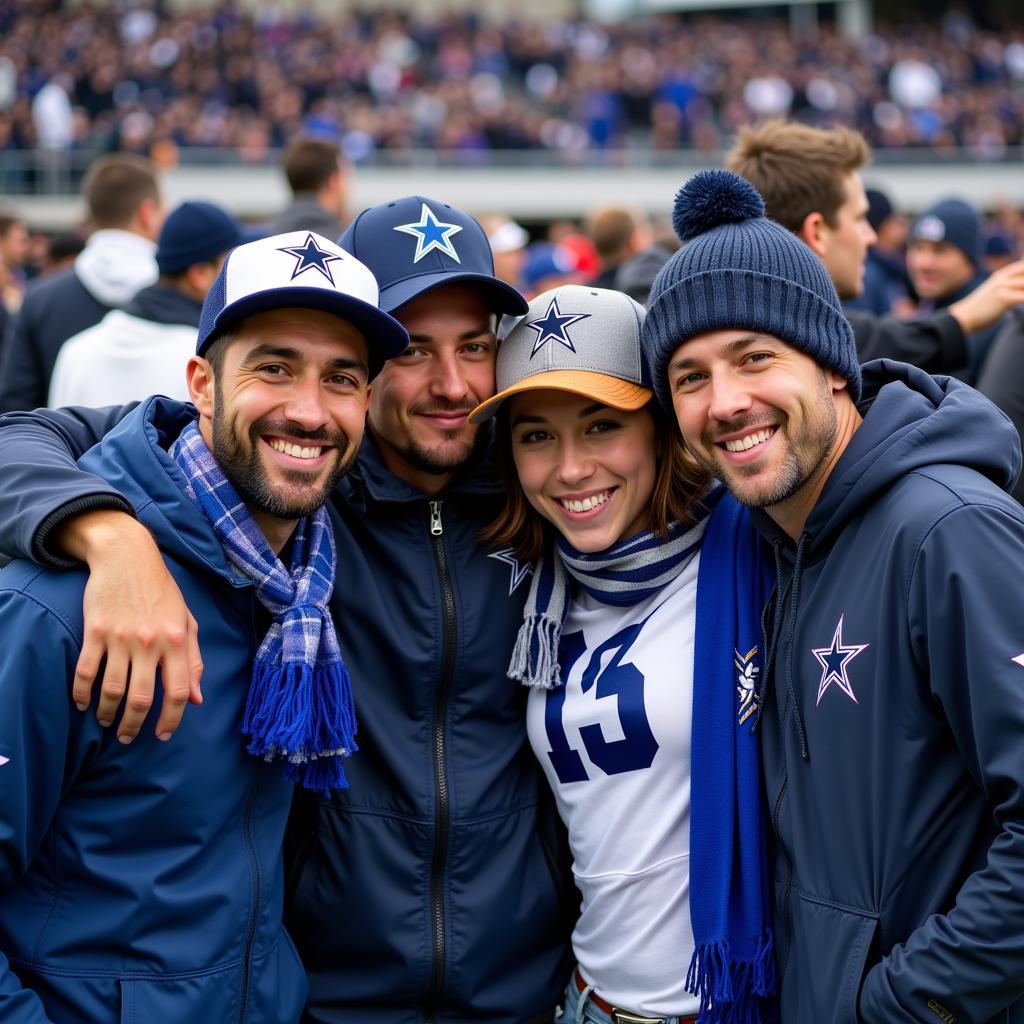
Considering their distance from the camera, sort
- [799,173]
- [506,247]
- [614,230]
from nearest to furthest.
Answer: [799,173] → [614,230] → [506,247]

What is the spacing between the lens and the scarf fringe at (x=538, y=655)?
276 centimetres

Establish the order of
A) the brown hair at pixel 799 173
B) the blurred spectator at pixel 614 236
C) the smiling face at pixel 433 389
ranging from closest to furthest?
the smiling face at pixel 433 389
the brown hair at pixel 799 173
the blurred spectator at pixel 614 236

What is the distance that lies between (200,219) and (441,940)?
3.57 metres

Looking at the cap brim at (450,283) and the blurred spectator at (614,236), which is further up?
the blurred spectator at (614,236)

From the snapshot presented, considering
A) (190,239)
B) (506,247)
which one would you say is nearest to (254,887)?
(190,239)

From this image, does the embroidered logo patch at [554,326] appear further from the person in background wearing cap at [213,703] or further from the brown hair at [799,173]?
the brown hair at [799,173]

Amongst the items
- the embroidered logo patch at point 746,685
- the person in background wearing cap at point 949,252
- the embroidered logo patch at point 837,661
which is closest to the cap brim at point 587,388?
the embroidered logo patch at point 746,685

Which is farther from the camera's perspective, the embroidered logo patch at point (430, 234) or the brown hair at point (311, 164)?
the brown hair at point (311, 164)

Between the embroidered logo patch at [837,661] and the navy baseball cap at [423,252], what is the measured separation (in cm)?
112

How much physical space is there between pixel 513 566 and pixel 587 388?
473mm

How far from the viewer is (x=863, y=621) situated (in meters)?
2.29

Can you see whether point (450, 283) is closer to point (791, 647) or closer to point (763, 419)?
point (763, 419)

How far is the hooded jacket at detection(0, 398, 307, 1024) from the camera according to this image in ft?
7.07

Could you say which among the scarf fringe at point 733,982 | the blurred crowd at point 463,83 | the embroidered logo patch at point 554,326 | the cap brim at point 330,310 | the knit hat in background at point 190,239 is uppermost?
the blurred crowd at point 463,83
